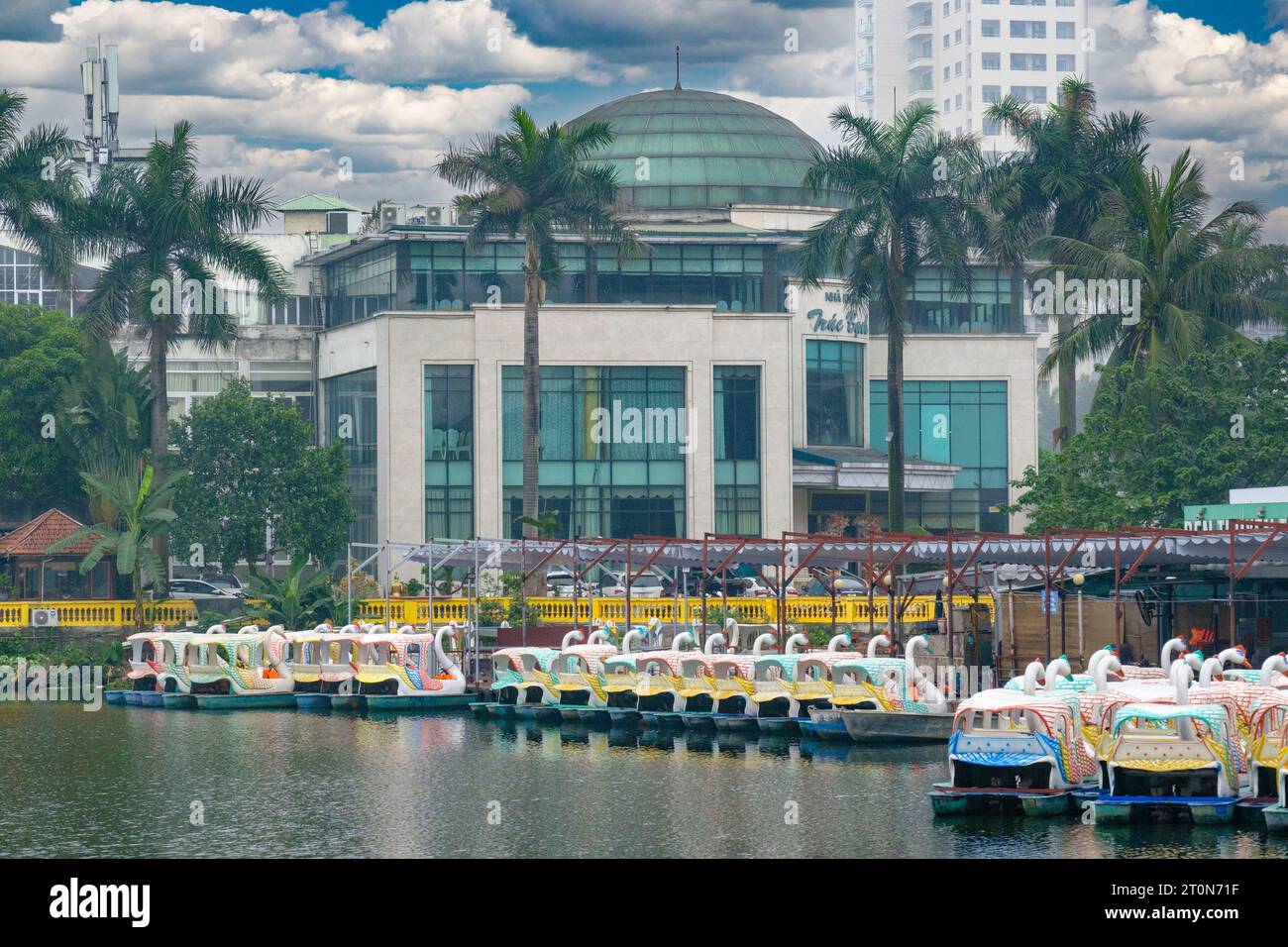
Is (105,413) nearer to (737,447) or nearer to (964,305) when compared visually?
(737,447)

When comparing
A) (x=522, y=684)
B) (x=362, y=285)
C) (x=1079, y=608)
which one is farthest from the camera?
(x=362, y=285)

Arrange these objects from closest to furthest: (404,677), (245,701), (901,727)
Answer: (901,727)
(404,677)
(245,701)

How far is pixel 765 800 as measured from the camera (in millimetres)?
43062

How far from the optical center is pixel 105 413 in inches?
3263

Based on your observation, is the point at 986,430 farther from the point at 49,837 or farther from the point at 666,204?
the point at 49,837

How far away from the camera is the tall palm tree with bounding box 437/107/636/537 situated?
79.1m

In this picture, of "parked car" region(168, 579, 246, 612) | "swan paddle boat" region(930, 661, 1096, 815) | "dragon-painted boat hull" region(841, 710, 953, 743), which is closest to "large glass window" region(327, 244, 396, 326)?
"parked car" region(168, 579, 246, 612)

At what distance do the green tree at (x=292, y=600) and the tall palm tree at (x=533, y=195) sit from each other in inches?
328

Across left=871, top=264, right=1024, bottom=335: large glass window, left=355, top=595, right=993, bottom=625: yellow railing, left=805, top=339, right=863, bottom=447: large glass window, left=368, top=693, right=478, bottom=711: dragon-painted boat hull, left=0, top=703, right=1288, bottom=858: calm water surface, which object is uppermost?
left=871, top=264, right=1024, bottom=335: large glass window

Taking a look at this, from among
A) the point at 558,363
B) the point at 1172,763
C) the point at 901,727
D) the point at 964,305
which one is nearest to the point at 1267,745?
the point at 1172,763

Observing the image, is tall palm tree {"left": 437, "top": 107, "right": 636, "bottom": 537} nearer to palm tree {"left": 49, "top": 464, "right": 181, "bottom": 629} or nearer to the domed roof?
palm tree {"left": 49, "top": 464, "right": 181, "bottom": 629}

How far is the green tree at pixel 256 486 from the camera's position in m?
83.9

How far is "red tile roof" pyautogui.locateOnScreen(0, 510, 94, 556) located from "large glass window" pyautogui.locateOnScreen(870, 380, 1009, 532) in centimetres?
3977

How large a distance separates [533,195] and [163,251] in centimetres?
1369
